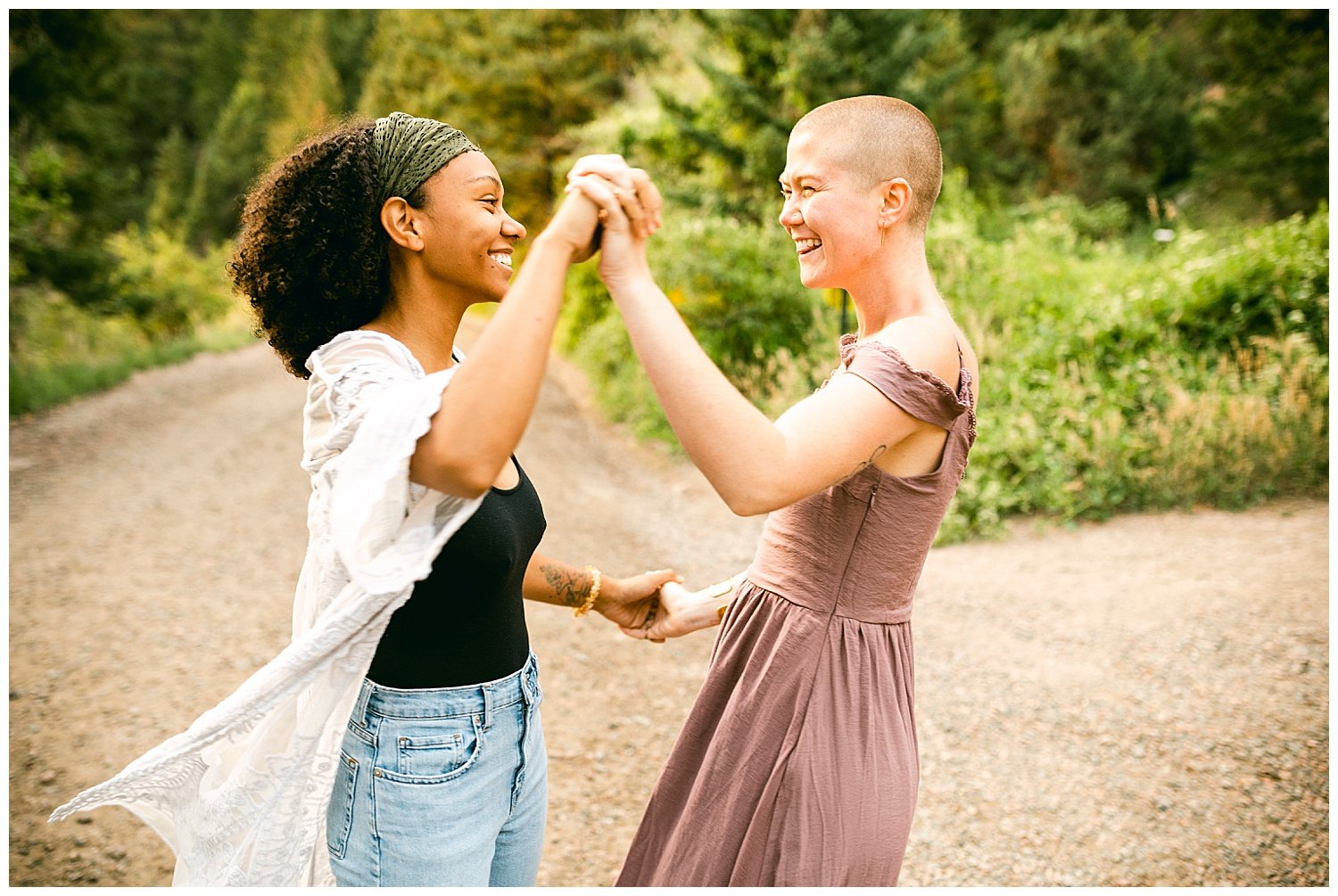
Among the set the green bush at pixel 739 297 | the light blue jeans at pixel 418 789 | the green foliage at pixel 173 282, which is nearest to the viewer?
the light blue jeans at pixel 418 789

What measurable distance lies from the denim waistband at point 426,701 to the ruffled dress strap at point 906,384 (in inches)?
35.1

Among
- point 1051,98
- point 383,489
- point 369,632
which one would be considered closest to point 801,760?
point 369,632

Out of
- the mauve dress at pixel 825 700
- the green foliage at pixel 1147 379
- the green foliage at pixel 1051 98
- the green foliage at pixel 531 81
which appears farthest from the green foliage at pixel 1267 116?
the mauve dress at pixel 825 700

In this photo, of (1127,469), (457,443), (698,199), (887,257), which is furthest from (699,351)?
(698,199)

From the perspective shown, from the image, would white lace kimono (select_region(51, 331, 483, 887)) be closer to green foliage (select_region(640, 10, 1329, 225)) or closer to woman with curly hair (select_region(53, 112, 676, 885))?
woman with curly hair (select_region(53, 112, 676, 885))

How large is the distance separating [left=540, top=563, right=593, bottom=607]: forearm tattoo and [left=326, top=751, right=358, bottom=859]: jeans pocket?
2.09 feet

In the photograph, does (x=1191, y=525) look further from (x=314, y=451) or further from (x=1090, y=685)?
(x=314, y=451)

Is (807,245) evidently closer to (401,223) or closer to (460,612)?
(401,223)

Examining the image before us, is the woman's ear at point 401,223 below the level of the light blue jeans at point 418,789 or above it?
above

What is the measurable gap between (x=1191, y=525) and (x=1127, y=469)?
0.60 meters

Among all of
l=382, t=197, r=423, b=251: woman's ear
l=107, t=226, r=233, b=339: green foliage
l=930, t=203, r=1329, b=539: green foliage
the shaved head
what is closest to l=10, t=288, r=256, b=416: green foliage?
l=107, t=226, r=233, b=339: green foliage

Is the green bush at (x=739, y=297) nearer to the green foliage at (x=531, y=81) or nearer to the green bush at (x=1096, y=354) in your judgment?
the green bush at (x=1096, y=354)

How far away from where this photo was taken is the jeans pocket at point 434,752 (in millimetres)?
1518

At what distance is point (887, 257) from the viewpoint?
1625 mm
